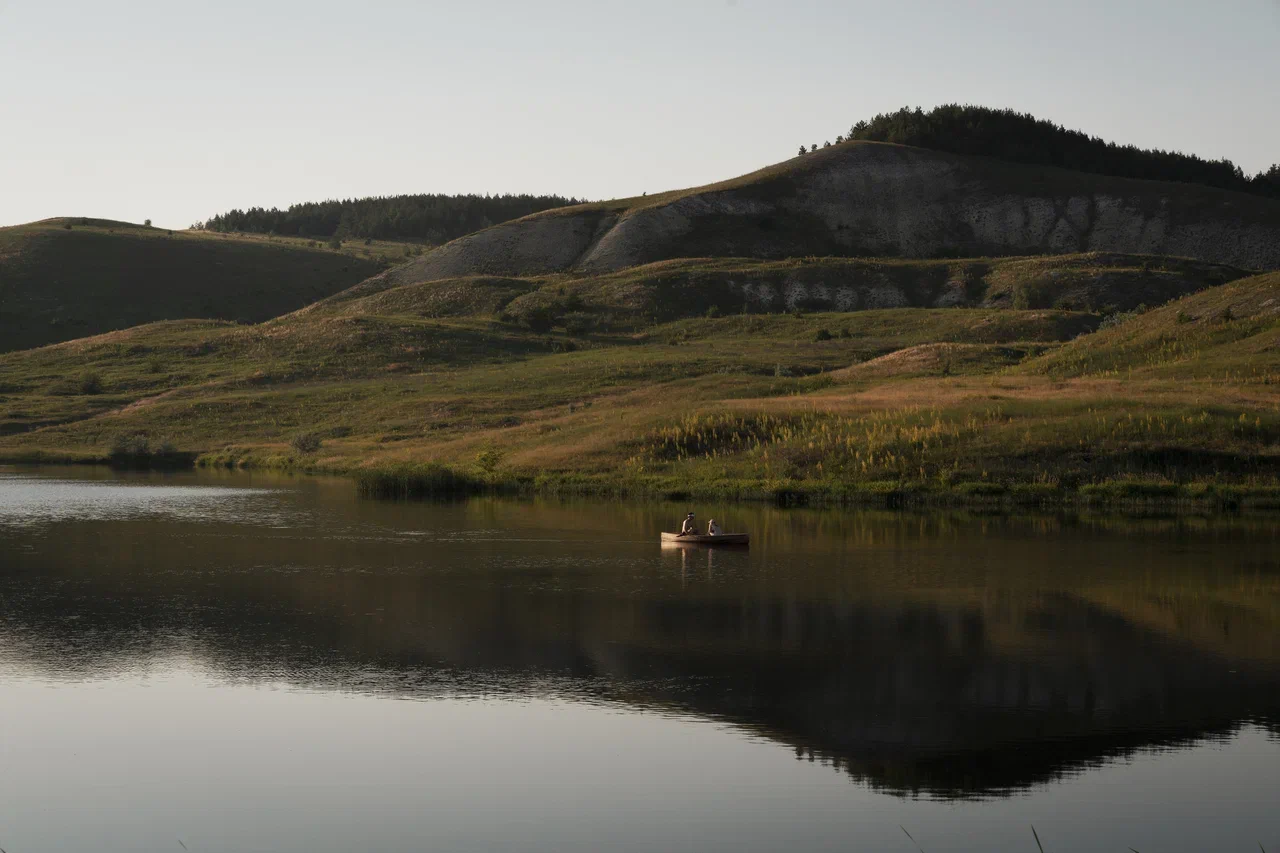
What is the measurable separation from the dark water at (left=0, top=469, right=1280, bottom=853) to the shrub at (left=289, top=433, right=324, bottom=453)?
46436mm

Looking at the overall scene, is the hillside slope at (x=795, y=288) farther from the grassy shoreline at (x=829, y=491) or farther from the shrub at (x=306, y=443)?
the grassy shoreline at (x=829, y=491)

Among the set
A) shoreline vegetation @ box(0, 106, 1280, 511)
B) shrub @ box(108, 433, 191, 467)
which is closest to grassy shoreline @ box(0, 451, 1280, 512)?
shoreline vegetation @ box(0, 106, 1280, 511)

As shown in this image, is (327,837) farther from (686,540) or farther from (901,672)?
(686,540)

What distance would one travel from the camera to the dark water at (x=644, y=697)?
1786cm

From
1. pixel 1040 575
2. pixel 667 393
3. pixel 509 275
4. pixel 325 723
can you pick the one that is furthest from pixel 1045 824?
pixel 509 275

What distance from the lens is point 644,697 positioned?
24.0 meters

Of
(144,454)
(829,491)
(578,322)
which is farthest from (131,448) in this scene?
(578,322)

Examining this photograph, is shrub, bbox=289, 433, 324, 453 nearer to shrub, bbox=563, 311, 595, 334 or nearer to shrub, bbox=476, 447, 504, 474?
shrub, bbox=476, 447, 504, 474

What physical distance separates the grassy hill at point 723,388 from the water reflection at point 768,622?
901cm

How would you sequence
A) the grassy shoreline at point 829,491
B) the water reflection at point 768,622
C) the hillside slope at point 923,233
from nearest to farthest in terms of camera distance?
the water reflection at point 768,622
the grassy shoreline at point 829,491
the hillside slope at point 923,233

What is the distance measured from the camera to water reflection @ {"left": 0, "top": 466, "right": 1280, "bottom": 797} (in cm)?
2256

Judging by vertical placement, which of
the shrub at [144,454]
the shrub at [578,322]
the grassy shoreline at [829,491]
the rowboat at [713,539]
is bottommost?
the rowboat at [713,539]

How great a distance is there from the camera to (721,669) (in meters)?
26.3

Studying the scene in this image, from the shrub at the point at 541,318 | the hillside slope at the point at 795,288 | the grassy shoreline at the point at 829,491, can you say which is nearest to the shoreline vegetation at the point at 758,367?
the grassy shoreline at the point at 829,491
